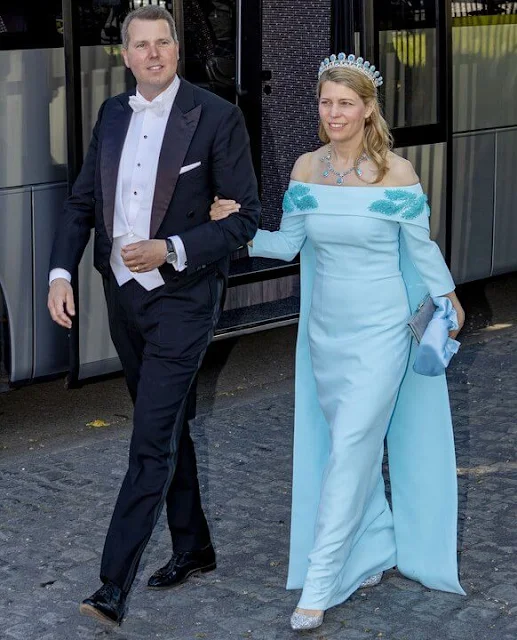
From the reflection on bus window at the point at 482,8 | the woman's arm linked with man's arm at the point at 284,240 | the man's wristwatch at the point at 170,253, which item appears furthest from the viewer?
the reflection on bus window at the point at 482,8

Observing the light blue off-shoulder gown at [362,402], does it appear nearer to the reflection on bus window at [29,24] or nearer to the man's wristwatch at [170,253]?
the man's wristwatch at [170,253]

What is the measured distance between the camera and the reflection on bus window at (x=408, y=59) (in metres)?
8.20

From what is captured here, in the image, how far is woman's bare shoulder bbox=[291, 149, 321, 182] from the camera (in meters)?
4.95

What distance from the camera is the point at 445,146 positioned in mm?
8750

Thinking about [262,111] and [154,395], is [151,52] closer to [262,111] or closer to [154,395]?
[154,395]

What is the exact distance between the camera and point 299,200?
16.1ft

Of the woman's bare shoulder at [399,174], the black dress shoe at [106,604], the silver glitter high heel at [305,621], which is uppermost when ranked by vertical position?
the woman's bare shoulder at [399,174]

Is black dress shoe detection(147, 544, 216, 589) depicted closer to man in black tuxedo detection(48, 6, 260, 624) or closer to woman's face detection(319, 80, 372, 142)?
man in black tuxedo detection(48, 6, 260, 624)

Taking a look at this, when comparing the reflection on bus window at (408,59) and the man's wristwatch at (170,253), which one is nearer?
the man's wristwatch at (170,253)

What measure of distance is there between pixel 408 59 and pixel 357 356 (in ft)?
13.0

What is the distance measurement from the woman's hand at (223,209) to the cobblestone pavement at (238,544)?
1363 millimetres

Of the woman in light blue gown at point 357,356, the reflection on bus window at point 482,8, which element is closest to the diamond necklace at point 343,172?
the woman in light blue gown at point 357,356

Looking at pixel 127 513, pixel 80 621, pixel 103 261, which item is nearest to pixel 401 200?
pixel 103 261

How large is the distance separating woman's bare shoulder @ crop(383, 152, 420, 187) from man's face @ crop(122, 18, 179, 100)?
2.60 feet
